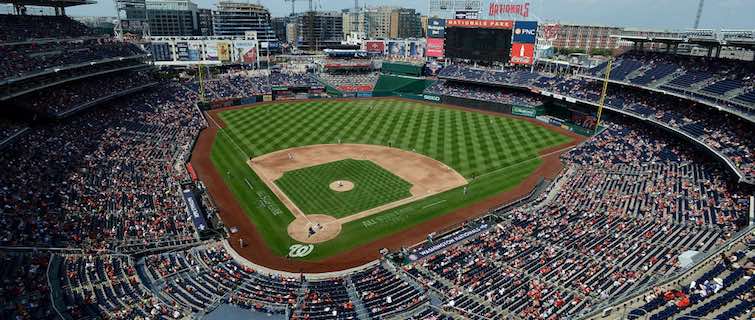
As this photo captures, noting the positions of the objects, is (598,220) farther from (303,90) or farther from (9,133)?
(303,90)

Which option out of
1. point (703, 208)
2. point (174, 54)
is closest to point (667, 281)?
point (703, 208)

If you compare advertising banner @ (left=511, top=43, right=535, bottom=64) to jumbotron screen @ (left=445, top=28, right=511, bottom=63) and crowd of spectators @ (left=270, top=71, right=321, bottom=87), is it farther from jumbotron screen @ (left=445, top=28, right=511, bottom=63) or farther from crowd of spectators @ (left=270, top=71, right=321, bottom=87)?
crowd of spectators @ (left=270, top=71, right=321, bottom=87)

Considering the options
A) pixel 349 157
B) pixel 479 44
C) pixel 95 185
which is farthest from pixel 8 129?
pixel 479 44

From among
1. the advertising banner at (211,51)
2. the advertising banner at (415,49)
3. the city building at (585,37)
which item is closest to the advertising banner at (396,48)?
the advertising banner at (415,49)

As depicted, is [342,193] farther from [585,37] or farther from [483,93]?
[585,37]

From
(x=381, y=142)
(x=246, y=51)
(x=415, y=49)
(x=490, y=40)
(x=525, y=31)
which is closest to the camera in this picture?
(x=381, y=142)

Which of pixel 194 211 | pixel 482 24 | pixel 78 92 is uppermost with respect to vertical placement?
pixel 482 24

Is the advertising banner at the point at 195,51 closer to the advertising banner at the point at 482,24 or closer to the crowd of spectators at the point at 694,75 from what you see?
the advertising banner at the point at 482,24
